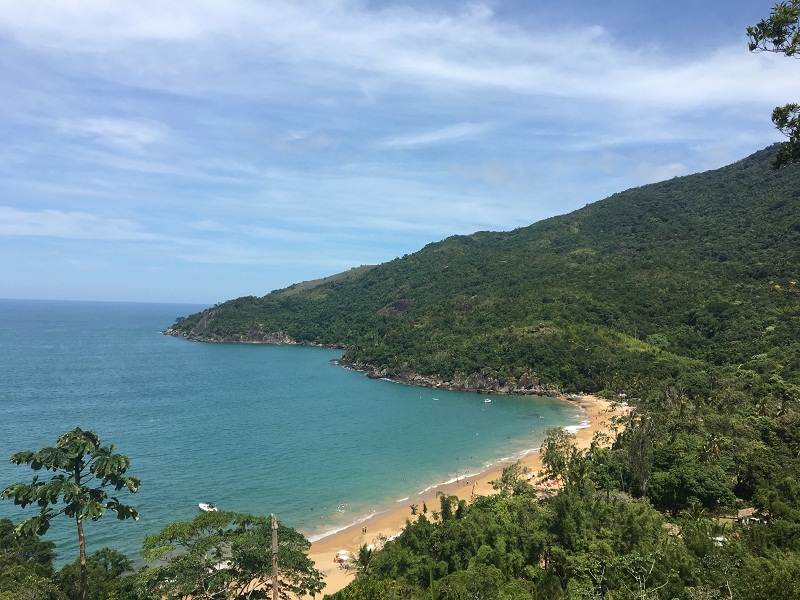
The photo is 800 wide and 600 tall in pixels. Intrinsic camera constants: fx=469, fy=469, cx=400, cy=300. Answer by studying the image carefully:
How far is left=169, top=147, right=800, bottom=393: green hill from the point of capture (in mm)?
79000

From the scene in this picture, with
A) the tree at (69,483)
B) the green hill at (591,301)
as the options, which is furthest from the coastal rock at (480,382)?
the tree at (69,483)

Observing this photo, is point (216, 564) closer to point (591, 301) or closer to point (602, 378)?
point (602, 378)

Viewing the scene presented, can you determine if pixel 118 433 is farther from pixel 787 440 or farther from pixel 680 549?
pixel 787 440

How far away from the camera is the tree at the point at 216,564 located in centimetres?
1650

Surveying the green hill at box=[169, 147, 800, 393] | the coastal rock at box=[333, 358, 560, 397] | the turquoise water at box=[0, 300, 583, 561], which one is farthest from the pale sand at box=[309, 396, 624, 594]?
the coastal rock at box=[333, 358, 560, 397]

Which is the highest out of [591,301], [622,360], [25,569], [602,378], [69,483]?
[591,301]

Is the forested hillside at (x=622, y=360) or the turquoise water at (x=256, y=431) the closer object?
the forested hillside at (x=622, y=360)

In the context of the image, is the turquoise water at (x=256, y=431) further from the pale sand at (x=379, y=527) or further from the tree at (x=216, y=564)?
the tree at (x=216, y=564)

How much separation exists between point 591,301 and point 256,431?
71.8 m

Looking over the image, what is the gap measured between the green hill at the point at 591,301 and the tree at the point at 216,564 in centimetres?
4262

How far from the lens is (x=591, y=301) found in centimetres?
9738

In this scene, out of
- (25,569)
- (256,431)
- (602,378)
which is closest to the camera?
(25,569)

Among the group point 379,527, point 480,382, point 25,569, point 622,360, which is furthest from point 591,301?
point 25,569

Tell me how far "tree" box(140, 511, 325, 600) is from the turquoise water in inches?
574
